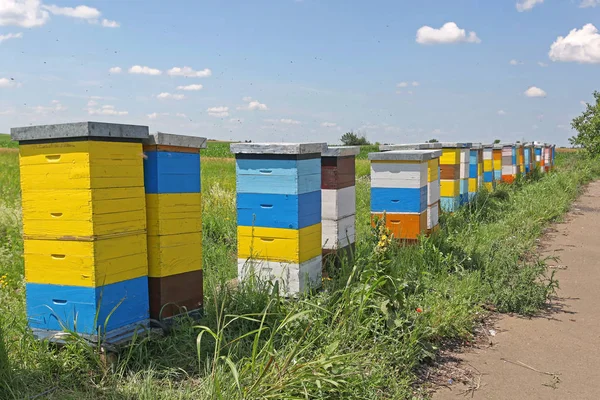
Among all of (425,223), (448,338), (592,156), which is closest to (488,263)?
(425,223)

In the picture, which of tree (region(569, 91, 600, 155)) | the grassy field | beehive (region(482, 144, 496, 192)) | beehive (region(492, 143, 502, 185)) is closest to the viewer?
the grassy field

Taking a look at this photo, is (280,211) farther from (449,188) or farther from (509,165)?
(509,165)

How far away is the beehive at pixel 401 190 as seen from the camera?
6.05 m

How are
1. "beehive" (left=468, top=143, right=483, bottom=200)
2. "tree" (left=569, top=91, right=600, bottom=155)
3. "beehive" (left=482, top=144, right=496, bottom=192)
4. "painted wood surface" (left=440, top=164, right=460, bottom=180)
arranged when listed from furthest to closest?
"tree" (left=569, top=91, right=600, bottom=155), "beehive" (left=482, top=144, right=496, bottom=192), "beehive" (left=468, top=143, right=483, bottom=200), "painted wood surface" (left=440, top=164, right=460, bottom=180)

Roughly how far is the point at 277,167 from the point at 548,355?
90.6 inches

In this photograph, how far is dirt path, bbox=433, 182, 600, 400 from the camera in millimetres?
3551

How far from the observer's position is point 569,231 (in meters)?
9.36

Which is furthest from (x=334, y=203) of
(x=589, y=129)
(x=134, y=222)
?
(x=589, y=129)

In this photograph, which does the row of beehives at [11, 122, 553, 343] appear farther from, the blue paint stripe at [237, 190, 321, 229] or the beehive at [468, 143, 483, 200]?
the beehive at [468, 143, 483, 200]

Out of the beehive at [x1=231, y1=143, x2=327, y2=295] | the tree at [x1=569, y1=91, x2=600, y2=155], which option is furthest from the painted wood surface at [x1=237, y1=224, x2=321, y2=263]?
the tree at [x1=569, y1=91, x2=600, y2=155]

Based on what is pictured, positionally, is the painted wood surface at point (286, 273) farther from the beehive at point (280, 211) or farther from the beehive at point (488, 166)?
the beehive at point (488, 166)

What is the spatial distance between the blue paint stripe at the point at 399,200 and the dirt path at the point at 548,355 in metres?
1.58

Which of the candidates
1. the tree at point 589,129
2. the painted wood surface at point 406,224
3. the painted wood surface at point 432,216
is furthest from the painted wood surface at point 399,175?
the tree at point 589,129

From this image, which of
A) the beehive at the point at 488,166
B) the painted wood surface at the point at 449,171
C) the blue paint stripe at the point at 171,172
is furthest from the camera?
the beehive at the point at 488,166
